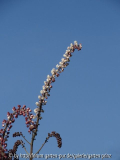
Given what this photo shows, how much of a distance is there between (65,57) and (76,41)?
36 centimetres

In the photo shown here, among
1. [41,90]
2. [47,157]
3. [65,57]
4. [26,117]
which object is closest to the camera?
[26,117]

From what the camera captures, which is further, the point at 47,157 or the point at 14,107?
the point at 47,157

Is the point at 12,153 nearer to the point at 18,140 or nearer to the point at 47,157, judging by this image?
the point at 18,140

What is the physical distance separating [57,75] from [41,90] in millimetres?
385

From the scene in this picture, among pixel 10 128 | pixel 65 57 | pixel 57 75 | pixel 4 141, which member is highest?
pixel 65 57

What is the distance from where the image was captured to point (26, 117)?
10.7ft

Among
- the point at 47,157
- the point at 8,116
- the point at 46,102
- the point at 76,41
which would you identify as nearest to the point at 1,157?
the point at 8,116

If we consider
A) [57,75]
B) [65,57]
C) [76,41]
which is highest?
[76,41]

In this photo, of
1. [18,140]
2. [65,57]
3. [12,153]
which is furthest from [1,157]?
[65,57]

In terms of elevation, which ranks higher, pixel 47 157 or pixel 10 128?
pixel 10 128

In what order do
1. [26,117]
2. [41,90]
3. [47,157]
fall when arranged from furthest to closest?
1. [47,157]
2. [41,90]
3. [26,117]

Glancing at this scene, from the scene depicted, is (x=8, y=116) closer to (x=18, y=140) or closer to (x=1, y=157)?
(x=18, y=140)

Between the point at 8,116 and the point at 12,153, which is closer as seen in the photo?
the point at 12,153

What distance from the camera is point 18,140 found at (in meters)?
3.35
